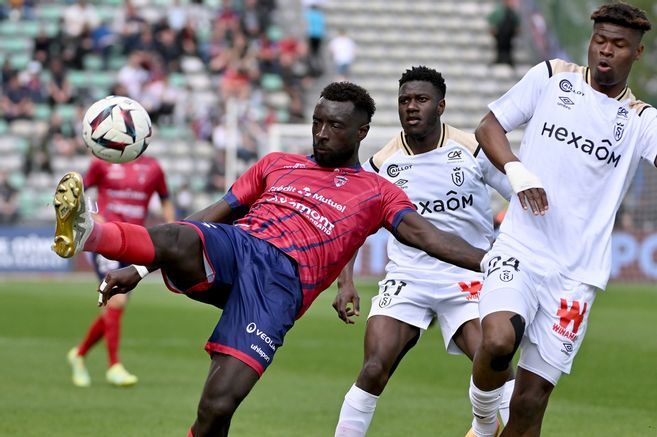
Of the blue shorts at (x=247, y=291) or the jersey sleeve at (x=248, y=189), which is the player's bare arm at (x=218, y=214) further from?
the blue shorts at (x=247, y=291)

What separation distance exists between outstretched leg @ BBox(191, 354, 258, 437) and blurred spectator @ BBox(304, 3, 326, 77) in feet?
90.1

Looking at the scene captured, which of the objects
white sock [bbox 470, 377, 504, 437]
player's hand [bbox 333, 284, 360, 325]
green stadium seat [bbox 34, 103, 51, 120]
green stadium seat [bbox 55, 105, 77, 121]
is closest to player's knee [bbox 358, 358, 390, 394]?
player's hand [bbox 333, 284, 360, 325]

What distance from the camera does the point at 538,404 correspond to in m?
7.18

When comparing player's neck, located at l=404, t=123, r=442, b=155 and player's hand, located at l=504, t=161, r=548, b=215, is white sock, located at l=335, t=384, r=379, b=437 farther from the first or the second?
player's hand, located at l=504, t=161, r=548, b=215

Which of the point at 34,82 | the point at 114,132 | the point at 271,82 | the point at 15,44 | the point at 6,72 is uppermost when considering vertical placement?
the point at 114,132

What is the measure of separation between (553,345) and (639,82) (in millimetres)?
51421

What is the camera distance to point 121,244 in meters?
6.58

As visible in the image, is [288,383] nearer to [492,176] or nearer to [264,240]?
[492,176]

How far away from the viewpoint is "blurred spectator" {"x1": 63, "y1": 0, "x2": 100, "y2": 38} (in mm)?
31875

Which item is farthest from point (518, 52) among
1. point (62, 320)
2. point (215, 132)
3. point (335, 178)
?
point (335, 178)

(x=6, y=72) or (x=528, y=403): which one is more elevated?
(x=528, y=403)

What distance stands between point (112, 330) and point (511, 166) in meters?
6.78

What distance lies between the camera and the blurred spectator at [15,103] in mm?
30547

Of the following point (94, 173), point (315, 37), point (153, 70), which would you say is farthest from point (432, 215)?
point (315, 37)
